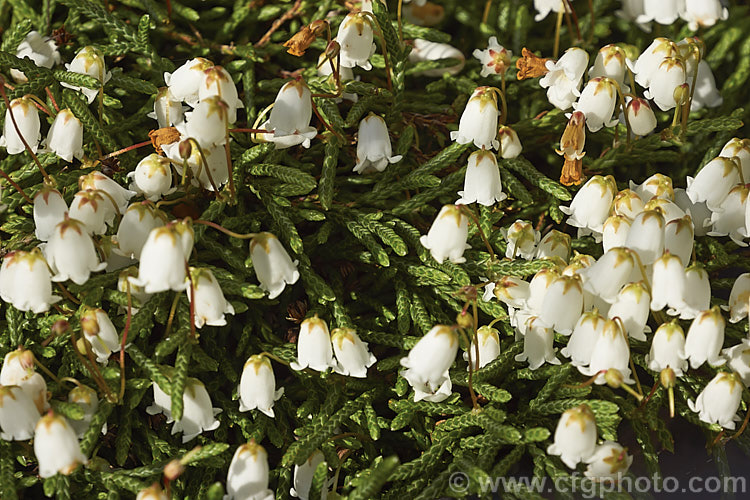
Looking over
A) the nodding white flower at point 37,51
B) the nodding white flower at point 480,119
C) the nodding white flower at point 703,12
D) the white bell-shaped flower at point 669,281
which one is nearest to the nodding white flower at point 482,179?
the nodding white flower at point 480,119

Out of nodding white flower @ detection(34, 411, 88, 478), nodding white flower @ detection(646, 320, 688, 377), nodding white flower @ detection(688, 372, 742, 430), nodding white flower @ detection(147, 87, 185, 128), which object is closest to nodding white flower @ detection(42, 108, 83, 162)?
nodding white flower @ detection(147, 87, 185, 128)

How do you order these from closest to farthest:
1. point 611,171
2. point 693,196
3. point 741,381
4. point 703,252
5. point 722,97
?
point 741,381 → point 693,196 → point 703,252 → point 611,171 → point 722,97

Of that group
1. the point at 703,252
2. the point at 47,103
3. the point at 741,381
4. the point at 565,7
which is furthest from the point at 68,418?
the point at 565,7

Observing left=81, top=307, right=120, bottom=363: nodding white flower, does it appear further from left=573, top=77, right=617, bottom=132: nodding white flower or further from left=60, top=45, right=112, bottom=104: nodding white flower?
left=573, top=77, right=617, bottom=132: nodding white flower

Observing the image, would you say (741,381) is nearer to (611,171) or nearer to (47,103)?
(611,171)

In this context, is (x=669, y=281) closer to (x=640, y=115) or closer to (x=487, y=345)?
(x=487, y=345)

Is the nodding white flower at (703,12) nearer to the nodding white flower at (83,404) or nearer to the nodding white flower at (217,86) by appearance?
the nodding white flower at (217,86)
